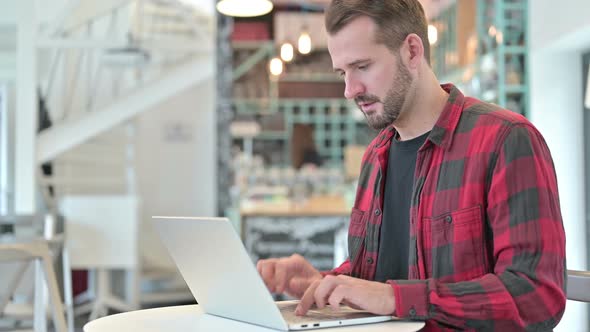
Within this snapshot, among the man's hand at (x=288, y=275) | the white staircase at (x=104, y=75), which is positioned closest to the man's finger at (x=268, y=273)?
the man's hand at (x=288, y=275)

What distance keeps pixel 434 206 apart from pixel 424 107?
26cm

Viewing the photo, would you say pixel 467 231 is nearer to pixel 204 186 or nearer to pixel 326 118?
pixel 204 186

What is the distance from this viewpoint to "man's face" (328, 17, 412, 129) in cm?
161

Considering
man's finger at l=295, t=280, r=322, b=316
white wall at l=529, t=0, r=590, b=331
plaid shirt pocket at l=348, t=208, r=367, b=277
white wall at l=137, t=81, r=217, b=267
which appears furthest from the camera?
white wall at l=137, t=81, r=217, b=267

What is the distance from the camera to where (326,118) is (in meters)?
11.9

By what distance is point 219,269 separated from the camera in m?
1.44

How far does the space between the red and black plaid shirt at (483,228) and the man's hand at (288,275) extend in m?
0.26

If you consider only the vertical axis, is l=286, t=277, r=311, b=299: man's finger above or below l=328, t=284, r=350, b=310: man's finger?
below

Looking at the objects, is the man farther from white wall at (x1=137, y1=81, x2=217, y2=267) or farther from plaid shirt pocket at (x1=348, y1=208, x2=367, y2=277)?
white wall at (x1=137, y1=81, x2=217, y2=267)

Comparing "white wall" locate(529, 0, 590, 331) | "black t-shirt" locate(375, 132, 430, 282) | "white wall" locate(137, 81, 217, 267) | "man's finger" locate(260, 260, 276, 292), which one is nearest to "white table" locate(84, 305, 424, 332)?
"man's finger" locate(260, 260, 276, 292)

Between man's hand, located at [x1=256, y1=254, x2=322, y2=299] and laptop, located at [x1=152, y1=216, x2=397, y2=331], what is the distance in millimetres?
99

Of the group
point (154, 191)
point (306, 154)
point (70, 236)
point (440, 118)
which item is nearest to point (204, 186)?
point (154, 191)

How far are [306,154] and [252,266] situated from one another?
34.0ft

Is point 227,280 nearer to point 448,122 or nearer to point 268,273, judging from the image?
point 268,273
